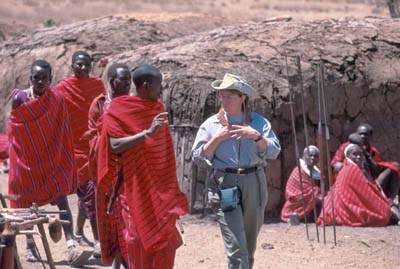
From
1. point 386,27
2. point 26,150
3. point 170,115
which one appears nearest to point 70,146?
point 26,150

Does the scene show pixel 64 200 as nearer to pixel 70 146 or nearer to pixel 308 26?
pixel 70 146

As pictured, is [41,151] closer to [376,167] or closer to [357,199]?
[357,199]

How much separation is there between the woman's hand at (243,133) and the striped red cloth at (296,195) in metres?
4.27

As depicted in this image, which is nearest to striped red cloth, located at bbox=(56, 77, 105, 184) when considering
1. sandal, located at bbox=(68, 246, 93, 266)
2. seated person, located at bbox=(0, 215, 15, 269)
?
sandal, located at bbox=(68, 246, 93, 266)

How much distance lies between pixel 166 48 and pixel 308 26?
5.85 ft

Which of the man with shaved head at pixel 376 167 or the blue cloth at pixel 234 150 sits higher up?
the blue cloth at pixel 234 150

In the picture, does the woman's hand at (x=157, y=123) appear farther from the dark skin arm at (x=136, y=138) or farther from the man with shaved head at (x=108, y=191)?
the man with shaved head at (x=108, y=191)

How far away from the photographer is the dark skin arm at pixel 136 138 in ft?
20.6

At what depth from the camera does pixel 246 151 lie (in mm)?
6633

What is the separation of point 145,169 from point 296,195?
4.56 meters

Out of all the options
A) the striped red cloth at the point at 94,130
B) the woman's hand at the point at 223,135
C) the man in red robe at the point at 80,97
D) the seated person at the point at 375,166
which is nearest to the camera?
the woman's hand at the point at 223,135

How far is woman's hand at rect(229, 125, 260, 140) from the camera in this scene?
6.48 metres

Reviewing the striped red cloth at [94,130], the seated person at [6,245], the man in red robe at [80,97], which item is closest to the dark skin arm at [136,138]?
the striped red cloth at [94,130]

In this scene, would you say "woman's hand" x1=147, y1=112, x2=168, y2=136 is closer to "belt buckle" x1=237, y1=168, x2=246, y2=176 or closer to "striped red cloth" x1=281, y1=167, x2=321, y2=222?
"belt buckle" x1=237, y1=168, x2=246, y2=176
